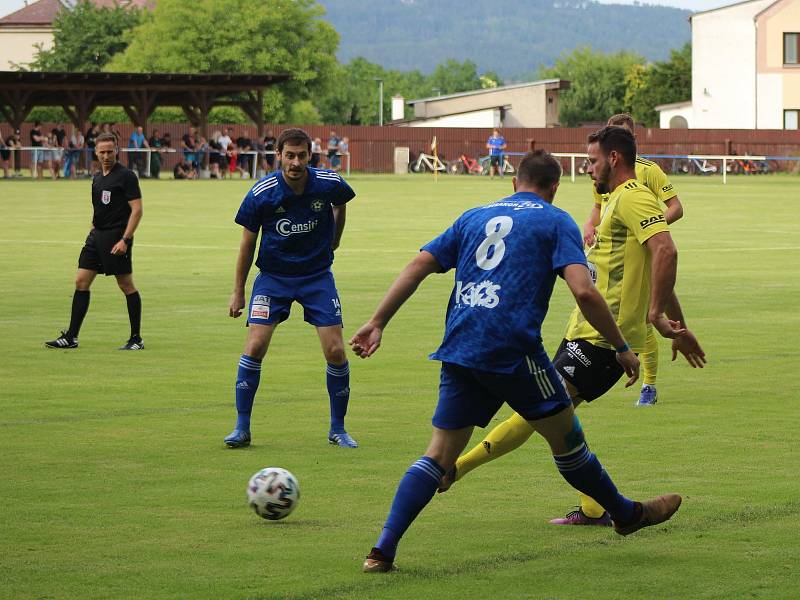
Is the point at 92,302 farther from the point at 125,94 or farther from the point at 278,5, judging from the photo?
the point at 278,5

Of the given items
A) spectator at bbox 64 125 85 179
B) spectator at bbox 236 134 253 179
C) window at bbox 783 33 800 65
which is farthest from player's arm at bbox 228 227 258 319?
window at bbox 783 33 800 65

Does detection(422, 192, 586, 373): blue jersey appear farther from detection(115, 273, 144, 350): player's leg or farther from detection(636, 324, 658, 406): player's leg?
detection(115, 273, 144, 350): player's leg

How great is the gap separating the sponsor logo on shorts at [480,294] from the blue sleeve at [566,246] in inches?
11.3

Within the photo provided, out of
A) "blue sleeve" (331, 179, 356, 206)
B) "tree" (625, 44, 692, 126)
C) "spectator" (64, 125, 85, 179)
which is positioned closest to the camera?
"blue sleeve" (331, 179, 356, 206)

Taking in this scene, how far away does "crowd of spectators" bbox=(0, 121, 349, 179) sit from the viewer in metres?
54.2

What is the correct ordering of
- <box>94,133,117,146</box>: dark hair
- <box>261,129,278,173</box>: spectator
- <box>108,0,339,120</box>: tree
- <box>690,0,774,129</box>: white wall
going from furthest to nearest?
<box>108,0,339,120</box>: tree, <box>690,0,774,129</box>: white wall, <box>261,129,278,173</box>: spectator, <box>94,133,117,146</box>: dark hair

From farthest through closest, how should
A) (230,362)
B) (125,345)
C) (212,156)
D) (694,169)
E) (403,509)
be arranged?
1. (694,169)
2. (212,156)
3. (125,345)
4. (230,362)
5. (403,509)

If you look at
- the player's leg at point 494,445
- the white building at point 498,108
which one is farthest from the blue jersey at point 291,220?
the white building at point 498,108

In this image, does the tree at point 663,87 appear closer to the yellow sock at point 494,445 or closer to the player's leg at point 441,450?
the yellow sock at point 494,445

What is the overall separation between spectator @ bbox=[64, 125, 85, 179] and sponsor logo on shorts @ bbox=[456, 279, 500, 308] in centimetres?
4942

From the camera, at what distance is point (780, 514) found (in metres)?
7.51

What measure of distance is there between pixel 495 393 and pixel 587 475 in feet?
2.01

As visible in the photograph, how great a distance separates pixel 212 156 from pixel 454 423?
175 ft

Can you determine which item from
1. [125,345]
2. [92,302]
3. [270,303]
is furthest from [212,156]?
[270,303]
